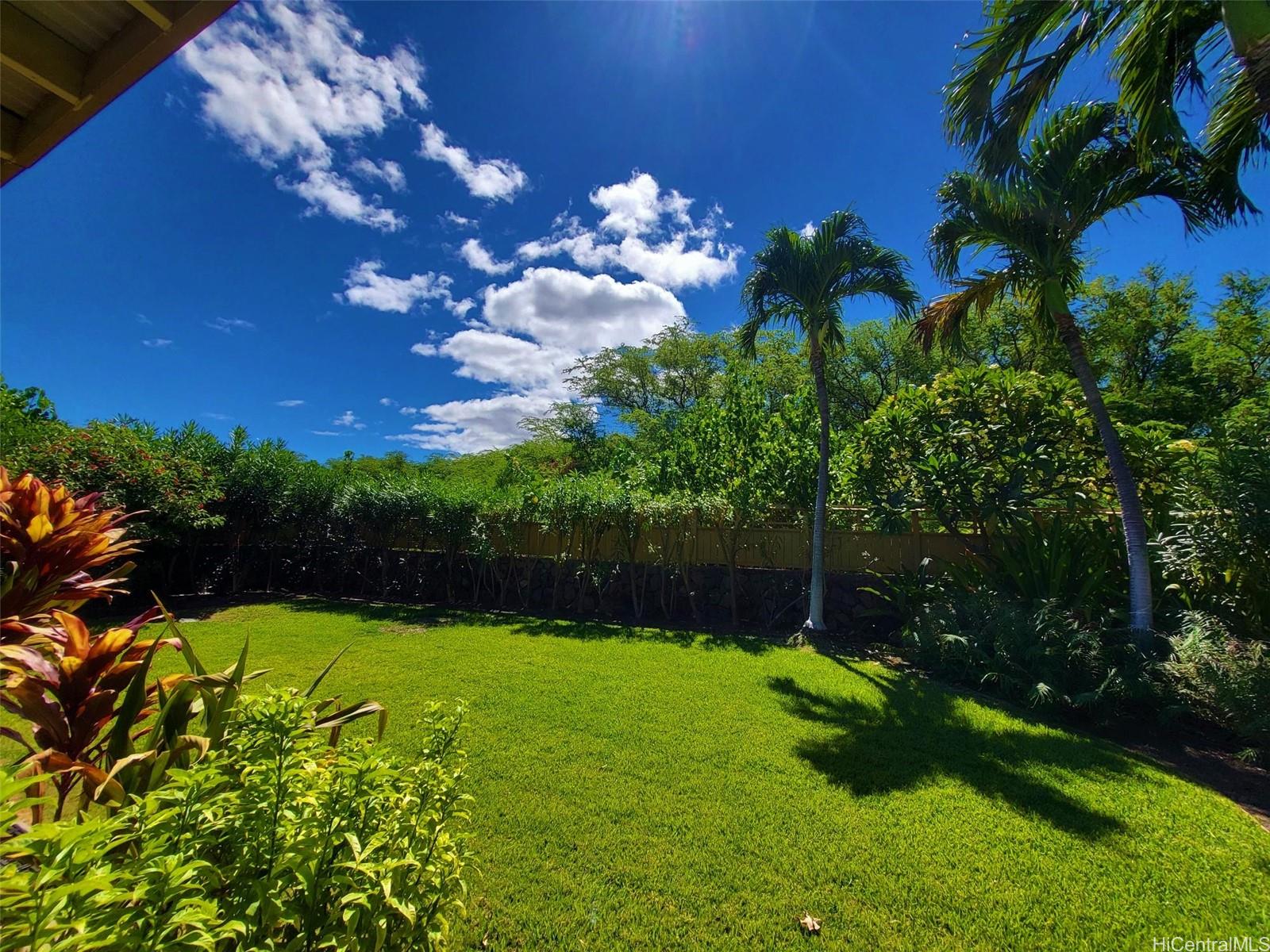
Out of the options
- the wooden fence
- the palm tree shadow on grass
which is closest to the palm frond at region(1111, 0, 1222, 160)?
the wooden fence

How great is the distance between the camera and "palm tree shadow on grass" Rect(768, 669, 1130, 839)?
3.31 m

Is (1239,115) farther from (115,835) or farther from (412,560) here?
(412,560)

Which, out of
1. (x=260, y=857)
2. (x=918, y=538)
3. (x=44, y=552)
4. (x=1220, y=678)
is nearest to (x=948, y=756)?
(x=1220, y=678)

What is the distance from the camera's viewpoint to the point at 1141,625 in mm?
5137

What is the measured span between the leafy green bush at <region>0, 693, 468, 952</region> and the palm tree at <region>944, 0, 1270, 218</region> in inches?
260

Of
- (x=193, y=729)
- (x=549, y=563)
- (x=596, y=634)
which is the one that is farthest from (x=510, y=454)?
(x=193, y=729)

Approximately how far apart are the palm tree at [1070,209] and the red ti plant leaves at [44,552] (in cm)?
805

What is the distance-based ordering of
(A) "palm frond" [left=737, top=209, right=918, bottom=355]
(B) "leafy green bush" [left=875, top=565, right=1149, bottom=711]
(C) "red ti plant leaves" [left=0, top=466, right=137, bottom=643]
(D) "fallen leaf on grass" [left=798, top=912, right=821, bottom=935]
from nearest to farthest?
1. (C) "red ti plant leaves" [left=0, top=466, right=137, bottom=643]
2. (D) "fallen leaf on grass" [left=798, top=912, right=821, bottom=935]
3. (B) "leafy green bush" [left=875, top=565, right=1149, bottom=711]
4. (A) "palm frond" [left=737, top=209, right=918, bottom=355]

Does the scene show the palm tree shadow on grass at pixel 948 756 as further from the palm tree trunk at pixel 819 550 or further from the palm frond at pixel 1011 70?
the palm frond at pixel 1011 70

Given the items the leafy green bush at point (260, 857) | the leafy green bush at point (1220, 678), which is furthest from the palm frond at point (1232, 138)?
the leafy green bush at point (260, 857)

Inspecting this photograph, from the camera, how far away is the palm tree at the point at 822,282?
7.84 metres

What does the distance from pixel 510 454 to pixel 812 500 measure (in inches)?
892

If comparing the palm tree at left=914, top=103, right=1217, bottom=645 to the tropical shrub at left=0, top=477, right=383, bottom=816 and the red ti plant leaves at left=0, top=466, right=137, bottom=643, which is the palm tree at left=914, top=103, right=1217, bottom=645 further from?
the red ti plant leaves at left=0, top=466, right=137, bottom=643

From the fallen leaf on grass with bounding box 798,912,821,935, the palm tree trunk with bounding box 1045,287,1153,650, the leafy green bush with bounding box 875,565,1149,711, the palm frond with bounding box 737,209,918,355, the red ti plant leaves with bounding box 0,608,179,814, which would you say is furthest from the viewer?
the palm frond with bounding box 737,209,918,355
